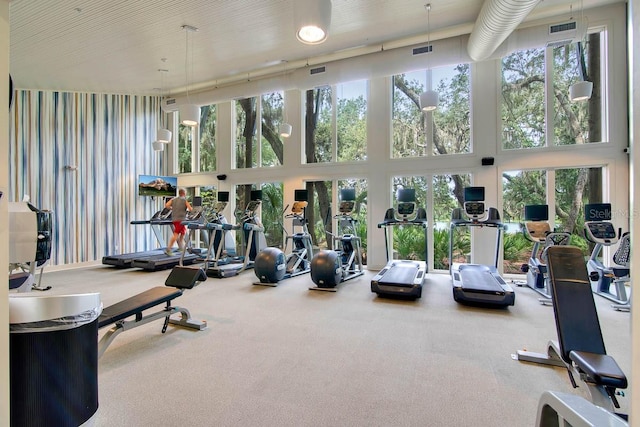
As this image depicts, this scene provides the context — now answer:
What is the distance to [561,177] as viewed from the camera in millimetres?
6477

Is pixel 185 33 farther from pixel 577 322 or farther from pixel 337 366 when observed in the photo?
pixel 577 322

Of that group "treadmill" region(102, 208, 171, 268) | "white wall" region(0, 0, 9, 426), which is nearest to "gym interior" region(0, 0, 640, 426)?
"white wall" region(0, 0, 9, 426)

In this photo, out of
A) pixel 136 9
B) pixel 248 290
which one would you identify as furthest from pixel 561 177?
pixel 136 9

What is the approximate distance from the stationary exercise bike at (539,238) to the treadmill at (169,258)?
258 inches

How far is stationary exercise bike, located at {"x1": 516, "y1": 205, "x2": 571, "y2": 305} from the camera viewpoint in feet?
17.2

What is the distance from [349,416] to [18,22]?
276 inches

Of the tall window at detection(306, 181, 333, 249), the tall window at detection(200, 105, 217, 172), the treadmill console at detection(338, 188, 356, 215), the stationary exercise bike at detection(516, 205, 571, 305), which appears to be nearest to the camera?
the stationary exercise bike at detection(516, 205, 571, 305)

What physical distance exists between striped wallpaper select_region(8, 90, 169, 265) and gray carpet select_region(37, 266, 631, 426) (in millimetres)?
5477

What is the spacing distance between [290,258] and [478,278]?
144 inches

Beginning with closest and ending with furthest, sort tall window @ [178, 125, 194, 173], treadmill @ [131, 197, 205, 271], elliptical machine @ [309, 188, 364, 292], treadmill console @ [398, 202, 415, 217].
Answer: elliptical machine @ [309, 188, 364, 292] → treadmill console @ [398, 202, 415, 217] → treadmill @ [131, 197, 205, 271] → tall window @ [178, 125, 194, 173]

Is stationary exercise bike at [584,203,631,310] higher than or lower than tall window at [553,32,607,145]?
lower

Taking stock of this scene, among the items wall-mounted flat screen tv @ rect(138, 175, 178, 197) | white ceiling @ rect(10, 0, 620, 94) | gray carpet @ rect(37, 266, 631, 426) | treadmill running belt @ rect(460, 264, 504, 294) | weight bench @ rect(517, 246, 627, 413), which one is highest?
white ceiling @ rect(10, 0, 620, 94)

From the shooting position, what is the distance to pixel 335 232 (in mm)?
8320

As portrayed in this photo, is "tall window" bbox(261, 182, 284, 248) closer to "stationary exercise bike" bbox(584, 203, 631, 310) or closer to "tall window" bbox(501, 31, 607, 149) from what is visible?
"tall window" bbox(501, 31, 607, 149)
